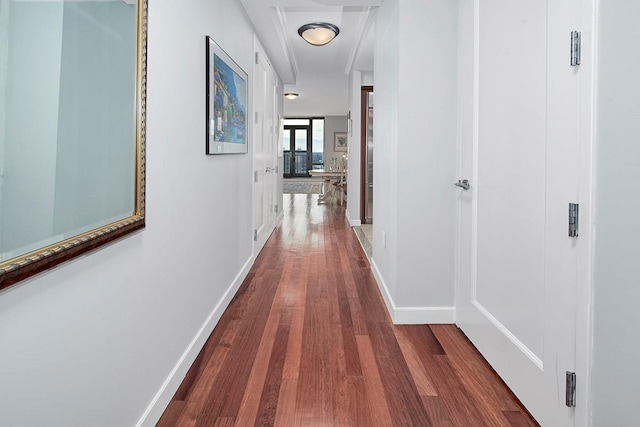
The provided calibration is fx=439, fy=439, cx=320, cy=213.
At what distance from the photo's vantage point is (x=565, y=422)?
1411 millimetres

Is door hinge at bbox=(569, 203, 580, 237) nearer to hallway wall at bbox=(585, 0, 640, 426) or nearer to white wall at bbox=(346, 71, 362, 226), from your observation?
hallway wall at bbox=(585, 0, 640, 426)

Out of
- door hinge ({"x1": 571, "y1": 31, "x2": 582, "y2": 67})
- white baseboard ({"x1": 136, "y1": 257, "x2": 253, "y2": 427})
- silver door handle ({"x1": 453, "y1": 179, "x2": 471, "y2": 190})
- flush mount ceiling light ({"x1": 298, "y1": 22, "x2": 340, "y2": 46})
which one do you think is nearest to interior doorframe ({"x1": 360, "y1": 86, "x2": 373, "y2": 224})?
flush mount ceiling light ({"x1": 298, "y1": 22, "x2": 340, "y2": 46})

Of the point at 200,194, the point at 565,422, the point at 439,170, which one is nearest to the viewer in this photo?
the point at 565,422

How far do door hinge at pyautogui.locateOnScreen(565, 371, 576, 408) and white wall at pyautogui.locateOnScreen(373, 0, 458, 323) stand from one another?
1232mm

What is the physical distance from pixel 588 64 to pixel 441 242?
147cm

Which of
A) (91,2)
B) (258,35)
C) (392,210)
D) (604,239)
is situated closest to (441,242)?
(392,210)

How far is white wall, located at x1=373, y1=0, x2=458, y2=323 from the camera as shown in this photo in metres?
2.53

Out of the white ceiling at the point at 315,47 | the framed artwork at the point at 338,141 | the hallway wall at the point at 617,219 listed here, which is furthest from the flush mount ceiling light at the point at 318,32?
the framed artwork at the point at 338,141

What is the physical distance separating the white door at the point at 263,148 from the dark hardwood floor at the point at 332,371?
4.49 feet

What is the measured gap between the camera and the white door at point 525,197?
4.65 feet

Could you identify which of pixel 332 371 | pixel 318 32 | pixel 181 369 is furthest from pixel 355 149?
pixel 181 369

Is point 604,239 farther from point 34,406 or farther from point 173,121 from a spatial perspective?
point 173,121

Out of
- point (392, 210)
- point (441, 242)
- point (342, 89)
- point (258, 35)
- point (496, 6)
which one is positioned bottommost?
point (441, 242)

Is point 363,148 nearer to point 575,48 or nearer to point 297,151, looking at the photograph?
point 575,48
